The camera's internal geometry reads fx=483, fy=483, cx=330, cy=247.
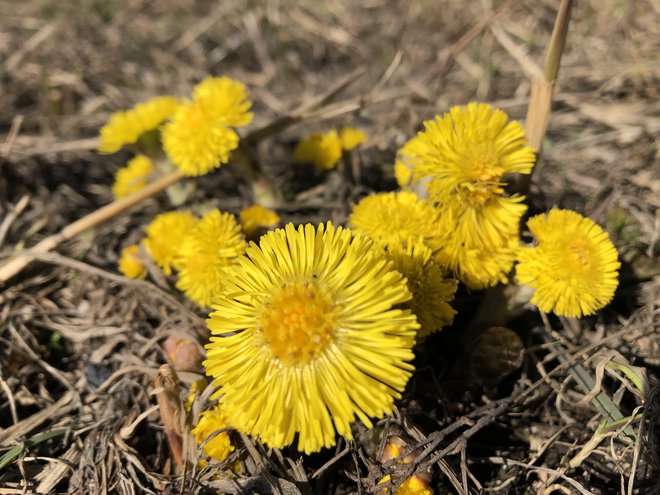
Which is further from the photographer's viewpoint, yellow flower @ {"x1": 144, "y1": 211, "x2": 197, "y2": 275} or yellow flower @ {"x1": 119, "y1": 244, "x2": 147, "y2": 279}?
yellow flower @ {"x1": 119, "y1": 244, "x2": 147, "y2": 279}

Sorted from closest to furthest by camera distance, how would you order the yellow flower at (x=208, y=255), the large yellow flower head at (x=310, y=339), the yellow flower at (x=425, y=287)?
the large yellow flower head at (x=310, y=339) < the yellow flower at (x=425, y=287) < the yellow flower at (x=208, y=255)

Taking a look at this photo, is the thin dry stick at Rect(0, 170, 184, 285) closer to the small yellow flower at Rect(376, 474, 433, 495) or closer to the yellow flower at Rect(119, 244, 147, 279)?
the yellow flower at Rect(119, 244, 147, 279)

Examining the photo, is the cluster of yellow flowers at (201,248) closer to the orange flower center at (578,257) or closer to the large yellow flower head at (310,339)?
the large yellow flower head at (310,339)

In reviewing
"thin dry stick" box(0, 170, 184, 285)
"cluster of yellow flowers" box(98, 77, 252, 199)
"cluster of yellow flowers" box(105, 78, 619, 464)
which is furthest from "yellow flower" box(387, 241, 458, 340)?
"thin dry stick" box(0, 170, 184, 285)

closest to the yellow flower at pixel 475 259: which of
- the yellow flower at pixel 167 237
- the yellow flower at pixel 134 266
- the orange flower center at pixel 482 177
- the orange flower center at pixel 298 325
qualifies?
the orange flower center at pixel 482 177

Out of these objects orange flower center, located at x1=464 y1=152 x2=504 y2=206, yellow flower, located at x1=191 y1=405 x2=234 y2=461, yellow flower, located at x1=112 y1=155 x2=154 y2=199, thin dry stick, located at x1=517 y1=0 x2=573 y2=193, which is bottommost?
yellow flower, located at x1=191 y1=405 x2=234 y2=461

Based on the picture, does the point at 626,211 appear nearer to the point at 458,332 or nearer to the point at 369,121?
the point at 458,332
